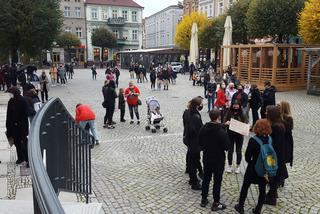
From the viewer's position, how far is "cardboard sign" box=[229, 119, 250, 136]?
685 centimetres

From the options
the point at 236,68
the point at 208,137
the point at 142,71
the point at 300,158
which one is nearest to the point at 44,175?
the point at 208,137

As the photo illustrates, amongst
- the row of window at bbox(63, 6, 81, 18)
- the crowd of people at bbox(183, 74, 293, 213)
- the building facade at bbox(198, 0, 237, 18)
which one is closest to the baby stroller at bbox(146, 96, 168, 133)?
the crowd of people at bbox(183, 74, 293, 213)

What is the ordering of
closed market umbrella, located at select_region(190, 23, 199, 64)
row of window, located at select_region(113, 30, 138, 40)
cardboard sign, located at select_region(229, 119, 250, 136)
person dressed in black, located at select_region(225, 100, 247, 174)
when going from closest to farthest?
cardboard sign, located at select_region(229, 119, 250, 136)
person dressed in black, located at select_region(225, 100, 247, 174)
closed market umbrella, located at select_region(190, 23, 199, 64)
row of window, located at select_region(113, 30, 138, 40)

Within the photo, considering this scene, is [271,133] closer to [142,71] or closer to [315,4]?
[315,4]

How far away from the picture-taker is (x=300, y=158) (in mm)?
8875

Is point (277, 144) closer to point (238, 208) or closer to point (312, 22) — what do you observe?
point (238, 208)

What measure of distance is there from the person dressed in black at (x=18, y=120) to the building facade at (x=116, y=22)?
214 feet

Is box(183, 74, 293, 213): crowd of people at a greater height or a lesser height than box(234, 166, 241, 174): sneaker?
greater

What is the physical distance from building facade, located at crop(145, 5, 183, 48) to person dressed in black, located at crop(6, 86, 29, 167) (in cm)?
6819

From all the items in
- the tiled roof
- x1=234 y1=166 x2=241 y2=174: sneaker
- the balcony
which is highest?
the tiled roof

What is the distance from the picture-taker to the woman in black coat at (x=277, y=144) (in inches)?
234

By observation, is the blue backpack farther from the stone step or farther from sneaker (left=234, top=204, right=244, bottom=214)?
the stone step

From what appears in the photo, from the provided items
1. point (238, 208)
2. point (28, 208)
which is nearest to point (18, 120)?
point (28, 208)

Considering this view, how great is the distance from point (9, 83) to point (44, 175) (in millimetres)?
24274
